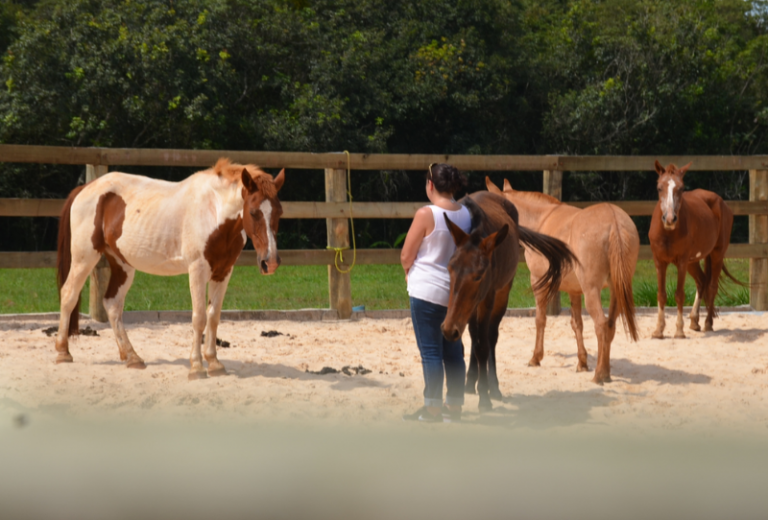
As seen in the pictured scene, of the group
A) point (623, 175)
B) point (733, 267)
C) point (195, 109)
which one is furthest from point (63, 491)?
point (623, 175)

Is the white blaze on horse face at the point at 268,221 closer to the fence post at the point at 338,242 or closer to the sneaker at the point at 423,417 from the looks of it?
the sneaker at the point at 423,417

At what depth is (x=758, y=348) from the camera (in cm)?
598

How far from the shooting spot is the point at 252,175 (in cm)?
451

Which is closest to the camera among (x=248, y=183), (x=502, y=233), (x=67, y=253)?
(x=502, y=233)

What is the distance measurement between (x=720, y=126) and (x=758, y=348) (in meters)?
16.2

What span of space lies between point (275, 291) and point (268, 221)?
6.54m

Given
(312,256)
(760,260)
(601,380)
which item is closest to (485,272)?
(601,380)

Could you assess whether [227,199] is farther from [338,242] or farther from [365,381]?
[338,242]

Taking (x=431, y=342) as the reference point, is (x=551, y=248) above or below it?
above

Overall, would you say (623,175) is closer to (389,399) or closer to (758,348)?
(758,348)

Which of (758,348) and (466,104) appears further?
(466,104)

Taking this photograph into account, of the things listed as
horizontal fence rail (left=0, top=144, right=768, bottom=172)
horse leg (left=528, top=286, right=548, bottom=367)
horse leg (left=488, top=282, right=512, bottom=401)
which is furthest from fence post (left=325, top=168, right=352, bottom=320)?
horse leg (left=488, top=282, right=512, bottom=401)

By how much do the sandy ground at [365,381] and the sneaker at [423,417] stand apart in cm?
8

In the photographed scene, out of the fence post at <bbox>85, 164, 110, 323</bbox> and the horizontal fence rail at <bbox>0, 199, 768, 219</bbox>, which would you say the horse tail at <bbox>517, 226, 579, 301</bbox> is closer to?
the horizontal fence rail at <bbox>0, 199, 768, 219</bbox>
